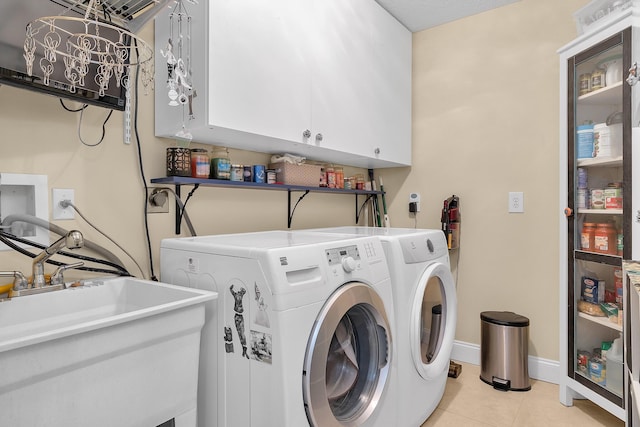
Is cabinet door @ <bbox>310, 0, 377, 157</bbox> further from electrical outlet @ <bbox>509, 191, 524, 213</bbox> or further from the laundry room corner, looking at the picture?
electrical outlet @ <bbox>509, 191, 524, 213</bbox>

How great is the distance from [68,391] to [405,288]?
127cm

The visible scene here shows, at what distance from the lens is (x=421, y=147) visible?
294 centimetres

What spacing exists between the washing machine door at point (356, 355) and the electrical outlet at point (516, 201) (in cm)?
148

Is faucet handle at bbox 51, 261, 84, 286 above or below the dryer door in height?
above

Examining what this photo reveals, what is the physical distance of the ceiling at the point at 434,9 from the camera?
2523 millimetres

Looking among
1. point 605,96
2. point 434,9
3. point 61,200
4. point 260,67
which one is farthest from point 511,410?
point 434,9

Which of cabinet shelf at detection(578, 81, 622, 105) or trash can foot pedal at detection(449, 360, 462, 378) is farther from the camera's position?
trash can foot pedal at detection(449, 360, 462, 378)

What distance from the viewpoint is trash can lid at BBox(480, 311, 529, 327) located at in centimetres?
231

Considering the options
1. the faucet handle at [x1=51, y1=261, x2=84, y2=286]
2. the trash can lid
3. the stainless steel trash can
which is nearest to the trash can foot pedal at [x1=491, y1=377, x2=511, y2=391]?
the stainless steel trash can

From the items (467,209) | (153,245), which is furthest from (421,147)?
(153,245)

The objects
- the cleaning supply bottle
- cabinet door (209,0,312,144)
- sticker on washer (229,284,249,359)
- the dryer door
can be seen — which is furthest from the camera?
the cleaning supply bottle

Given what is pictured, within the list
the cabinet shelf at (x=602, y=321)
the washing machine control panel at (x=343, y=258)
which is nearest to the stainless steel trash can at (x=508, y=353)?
the cabinet shelf at (x=602, y=321)

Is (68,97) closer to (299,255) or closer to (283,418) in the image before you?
(299,255)

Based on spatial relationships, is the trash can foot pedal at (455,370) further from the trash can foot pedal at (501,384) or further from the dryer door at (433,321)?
the dryer door at (433,321)
